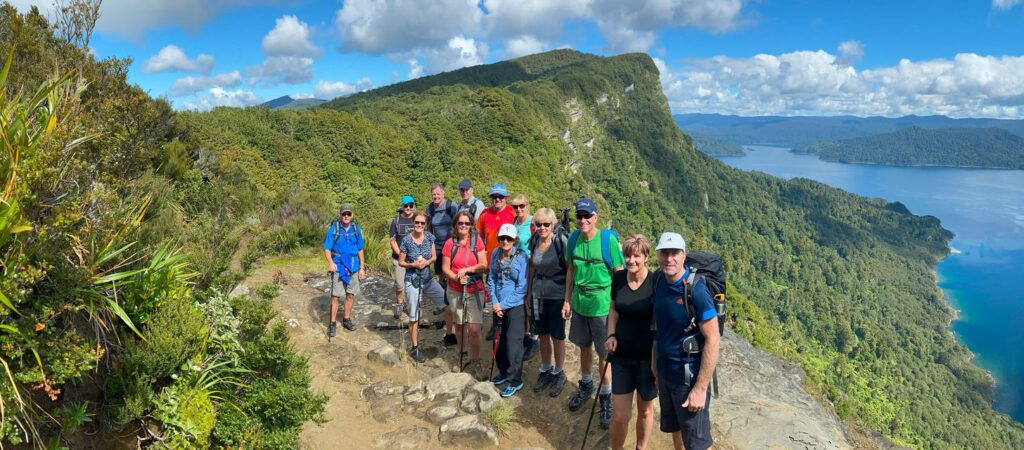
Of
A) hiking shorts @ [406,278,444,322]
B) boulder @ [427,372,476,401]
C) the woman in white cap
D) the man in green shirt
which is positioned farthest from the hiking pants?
hiking shorts @ [406,278,444,322]

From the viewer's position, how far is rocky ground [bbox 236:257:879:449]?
4113mm

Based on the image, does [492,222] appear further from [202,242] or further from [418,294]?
[202,242]

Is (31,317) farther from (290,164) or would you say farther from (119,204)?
(290,164)

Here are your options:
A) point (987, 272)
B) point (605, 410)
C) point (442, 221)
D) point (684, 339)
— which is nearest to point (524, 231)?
point (442, 221)

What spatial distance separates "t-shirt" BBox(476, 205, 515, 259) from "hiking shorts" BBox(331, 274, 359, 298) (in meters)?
1.83

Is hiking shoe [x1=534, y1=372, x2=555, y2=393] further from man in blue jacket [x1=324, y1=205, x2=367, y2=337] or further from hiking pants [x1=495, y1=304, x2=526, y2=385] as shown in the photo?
man in blue jacket [x1=324, y1=205, x2=367, y2=337]

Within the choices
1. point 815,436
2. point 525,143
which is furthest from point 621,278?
point 525,143

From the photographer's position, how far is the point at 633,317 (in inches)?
136

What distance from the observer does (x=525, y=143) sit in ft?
164

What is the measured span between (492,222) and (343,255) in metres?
1.96

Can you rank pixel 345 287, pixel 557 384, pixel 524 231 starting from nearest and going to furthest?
pixel 557 384
pixel 524 231
pixel 345 287

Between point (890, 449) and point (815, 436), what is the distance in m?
1.89

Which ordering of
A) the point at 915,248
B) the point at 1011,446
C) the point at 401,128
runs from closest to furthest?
the point at 401,128 → the point at 1011,446 → the point at 915,248

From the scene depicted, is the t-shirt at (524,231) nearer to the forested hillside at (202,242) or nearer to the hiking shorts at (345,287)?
the forested hillside at (202,242)
